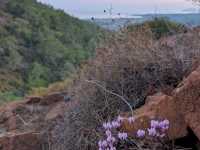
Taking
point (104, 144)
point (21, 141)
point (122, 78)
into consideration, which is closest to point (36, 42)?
point (21, 141)

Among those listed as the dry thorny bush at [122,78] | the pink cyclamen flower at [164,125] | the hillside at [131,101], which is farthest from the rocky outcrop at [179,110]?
the dry thorny bush at [122,78]

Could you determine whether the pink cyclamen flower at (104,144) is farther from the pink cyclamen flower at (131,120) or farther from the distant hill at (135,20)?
the distant hill at (135,20)

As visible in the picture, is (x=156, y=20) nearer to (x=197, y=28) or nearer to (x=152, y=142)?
(x=197, y=28)

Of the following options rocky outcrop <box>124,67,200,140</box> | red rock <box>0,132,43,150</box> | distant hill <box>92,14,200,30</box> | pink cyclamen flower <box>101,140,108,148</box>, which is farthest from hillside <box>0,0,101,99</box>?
pink cyclamen flower <box>101,140,108,148</box>

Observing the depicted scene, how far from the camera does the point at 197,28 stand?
467cm

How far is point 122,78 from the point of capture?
404 centimetres

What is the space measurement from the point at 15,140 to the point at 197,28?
1.79 m

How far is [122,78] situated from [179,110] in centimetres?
70

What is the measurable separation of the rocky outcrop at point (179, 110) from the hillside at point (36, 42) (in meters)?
14.3

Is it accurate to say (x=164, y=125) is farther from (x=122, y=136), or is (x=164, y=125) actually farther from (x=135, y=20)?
(x=135, y=20)

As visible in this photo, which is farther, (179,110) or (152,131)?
(179,110)

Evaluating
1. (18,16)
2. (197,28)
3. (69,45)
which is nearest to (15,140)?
(197,28)

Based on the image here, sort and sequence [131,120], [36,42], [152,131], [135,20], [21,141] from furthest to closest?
[36,42]
[135,20]
[21,141]
[131,120]
[152,131]

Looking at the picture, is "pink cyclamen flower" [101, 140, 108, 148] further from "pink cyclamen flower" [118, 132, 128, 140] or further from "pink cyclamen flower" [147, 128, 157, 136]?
"pink cyclamen flower" [147, 128, 157, 136]
